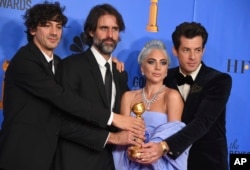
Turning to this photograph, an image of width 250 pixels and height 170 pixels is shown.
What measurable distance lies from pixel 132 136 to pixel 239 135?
1415mm

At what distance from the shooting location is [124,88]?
83.1 inches

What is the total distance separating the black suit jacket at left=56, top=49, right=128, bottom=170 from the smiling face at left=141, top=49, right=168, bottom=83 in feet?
0.74

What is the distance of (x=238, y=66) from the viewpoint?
9.67ft

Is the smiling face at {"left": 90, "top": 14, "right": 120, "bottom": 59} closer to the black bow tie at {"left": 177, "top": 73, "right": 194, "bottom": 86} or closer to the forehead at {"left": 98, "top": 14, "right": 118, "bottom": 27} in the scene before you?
the forehead at {"left": 98, "top": 14, "right": 118, "bottom": 27}

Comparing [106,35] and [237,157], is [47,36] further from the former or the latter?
[237,157]

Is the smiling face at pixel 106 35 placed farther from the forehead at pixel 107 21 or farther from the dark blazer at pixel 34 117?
the dark blazer at pixel 34 117

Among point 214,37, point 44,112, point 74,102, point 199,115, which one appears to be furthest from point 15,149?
point 214,37

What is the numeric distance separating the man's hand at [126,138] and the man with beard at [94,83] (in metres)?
0.01

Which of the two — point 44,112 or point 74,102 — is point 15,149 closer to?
point 44,112

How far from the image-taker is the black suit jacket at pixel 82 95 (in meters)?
1.90

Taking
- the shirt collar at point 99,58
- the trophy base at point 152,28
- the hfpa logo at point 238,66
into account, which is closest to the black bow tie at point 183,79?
the shirt collar at point 99,58

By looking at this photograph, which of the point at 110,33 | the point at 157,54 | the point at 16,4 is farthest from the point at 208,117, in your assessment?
the point at 16,4

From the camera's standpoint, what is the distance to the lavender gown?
1.83m

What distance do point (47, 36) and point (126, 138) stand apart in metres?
0.64
